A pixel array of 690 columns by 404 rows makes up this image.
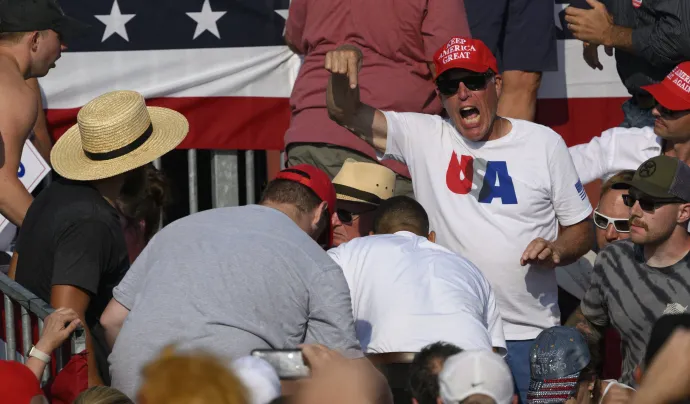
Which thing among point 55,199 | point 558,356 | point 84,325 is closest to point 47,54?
point 55,199

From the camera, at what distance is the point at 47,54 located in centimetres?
602

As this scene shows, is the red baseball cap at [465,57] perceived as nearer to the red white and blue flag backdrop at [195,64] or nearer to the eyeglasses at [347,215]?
the eyeglasses at [347,215]

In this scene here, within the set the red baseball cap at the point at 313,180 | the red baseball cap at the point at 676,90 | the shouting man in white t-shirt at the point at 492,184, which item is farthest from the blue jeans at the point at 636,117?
the red baseball cap at the point at 313,180

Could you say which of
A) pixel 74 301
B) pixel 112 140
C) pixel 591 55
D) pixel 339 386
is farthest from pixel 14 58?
pixel 339 386

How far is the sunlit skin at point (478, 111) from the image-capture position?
227 inches

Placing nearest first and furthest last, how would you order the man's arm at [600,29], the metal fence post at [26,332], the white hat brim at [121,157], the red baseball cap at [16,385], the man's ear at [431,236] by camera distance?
the red baseball cap at [16,385], the metal fence post at [26,332], the white hat brim at [121,157], the man's ear at [431,236], the man's arm at [600,29]

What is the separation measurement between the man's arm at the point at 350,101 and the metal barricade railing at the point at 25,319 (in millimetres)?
1546

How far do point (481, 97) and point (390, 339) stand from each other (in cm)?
138

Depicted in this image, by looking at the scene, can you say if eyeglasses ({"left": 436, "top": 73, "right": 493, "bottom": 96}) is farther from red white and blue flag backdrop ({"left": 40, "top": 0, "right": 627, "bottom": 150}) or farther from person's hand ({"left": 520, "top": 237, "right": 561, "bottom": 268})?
red white and blue flag backdrop ({"left": 40, "top": 0, "right": 627, "bottom": 150})

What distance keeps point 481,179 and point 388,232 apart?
1.70 ft

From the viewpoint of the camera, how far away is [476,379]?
11.5ft

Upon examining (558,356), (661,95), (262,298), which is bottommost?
(558,356)

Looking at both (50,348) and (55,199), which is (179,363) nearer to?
(50,348)

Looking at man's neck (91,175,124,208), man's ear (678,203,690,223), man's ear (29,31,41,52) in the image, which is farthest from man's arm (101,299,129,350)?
man's ear (678,203,690,223)
